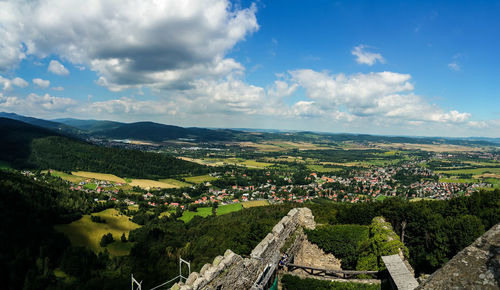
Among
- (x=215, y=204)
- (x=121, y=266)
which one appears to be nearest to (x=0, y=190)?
(x=121, y=266)

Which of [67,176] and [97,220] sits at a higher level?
[67,176]

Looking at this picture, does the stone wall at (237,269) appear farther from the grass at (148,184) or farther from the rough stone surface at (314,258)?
the grass at (148,184)

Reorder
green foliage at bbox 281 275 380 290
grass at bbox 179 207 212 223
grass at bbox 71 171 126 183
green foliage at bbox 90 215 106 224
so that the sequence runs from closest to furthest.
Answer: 1. green foliage at bbox 281 275 380 290
2. green foliage at bbox 90 215 106 224
3. grass at bbox 179 207 212 223
4. grass at bbox 71 171 126 183

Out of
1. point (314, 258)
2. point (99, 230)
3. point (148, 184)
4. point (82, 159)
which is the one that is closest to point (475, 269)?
point (314, 258)

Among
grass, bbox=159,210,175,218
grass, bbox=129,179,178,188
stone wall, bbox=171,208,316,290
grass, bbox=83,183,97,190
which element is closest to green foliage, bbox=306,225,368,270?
stone wall, bbox=171,208,316,290

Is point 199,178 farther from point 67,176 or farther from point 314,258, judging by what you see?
point 314,258

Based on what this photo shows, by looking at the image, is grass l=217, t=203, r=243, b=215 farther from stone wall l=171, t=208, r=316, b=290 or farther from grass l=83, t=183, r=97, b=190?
stone wall l=171, t=208, r=316, b=290
